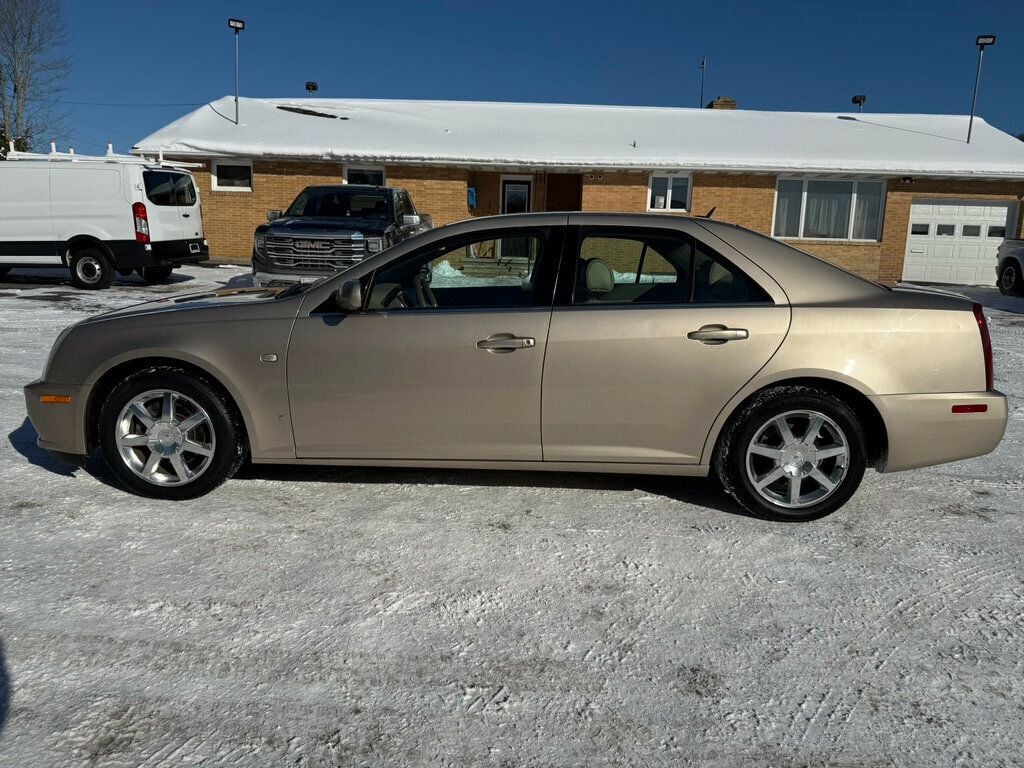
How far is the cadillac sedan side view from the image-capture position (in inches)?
149

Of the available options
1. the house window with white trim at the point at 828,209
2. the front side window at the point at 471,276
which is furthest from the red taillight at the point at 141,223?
the house window with white trim at the point at 828,209

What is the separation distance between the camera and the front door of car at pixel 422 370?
12.6ft

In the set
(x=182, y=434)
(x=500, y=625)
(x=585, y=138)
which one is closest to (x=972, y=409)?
(x=500, y=625)

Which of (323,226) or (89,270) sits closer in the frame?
(323,226)

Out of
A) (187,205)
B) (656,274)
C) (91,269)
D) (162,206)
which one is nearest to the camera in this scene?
(656,274)

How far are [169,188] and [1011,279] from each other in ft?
54.9

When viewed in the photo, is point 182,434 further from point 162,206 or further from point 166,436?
point 162,206

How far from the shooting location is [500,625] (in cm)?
293

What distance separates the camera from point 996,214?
19.8 metres

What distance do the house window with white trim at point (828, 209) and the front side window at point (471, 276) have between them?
Answer: 697 inches

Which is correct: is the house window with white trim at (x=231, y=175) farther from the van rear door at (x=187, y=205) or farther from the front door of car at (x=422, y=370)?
the front door of car at (x=422, y=370)

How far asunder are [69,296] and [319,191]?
454 centimetres

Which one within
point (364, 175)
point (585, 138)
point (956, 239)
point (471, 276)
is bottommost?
point (471, 276)

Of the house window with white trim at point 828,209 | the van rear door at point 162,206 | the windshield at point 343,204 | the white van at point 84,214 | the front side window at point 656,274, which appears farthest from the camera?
the house window with white trim at point 828,209
